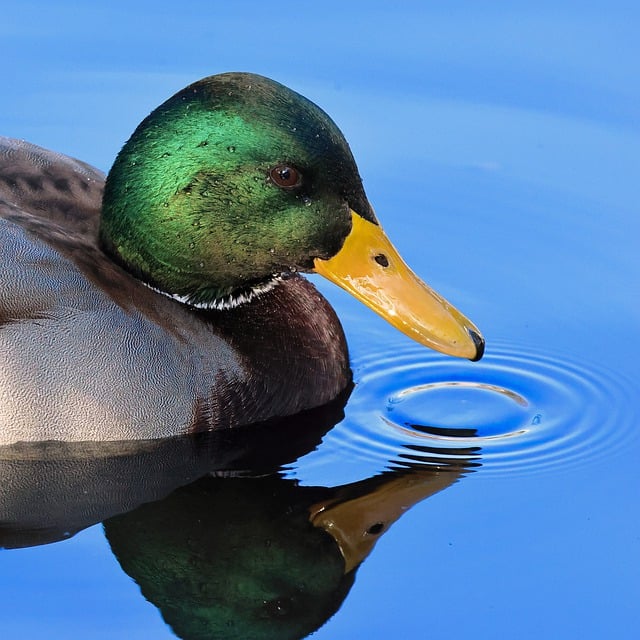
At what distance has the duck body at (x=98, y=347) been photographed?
6.93m

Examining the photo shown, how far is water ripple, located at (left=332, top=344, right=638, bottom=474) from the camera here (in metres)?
7.15

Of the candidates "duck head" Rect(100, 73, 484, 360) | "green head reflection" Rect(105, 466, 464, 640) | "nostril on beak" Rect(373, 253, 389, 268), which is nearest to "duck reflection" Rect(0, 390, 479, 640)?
"green head reflection" Rect(105, 466, 464, 640)

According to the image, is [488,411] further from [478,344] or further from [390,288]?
[390,288]

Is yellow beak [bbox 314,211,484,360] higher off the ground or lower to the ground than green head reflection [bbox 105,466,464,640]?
higher

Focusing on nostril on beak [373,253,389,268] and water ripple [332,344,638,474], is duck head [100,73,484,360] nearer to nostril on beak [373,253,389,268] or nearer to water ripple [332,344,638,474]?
nostril on beak [373,253,389,268]

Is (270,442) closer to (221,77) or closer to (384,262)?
(384,262)

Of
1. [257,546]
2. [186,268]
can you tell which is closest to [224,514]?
[257,546]

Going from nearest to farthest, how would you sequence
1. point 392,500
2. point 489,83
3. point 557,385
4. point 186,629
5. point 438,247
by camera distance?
point 186,629 → point 392,500 → point 557,385 → point 438,247 → point 489,83

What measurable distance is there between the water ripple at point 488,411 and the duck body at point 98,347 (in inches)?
16.9

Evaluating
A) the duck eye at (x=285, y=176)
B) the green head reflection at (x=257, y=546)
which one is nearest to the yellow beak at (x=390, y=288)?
the duck eye at (x=285, y=176)

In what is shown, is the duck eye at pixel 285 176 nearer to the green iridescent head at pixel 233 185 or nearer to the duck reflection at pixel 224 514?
the green iridescent head at pixel 233 185

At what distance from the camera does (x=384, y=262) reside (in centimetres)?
714

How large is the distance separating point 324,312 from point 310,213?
0.88m

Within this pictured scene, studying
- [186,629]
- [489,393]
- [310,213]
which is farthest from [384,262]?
[186,629]
